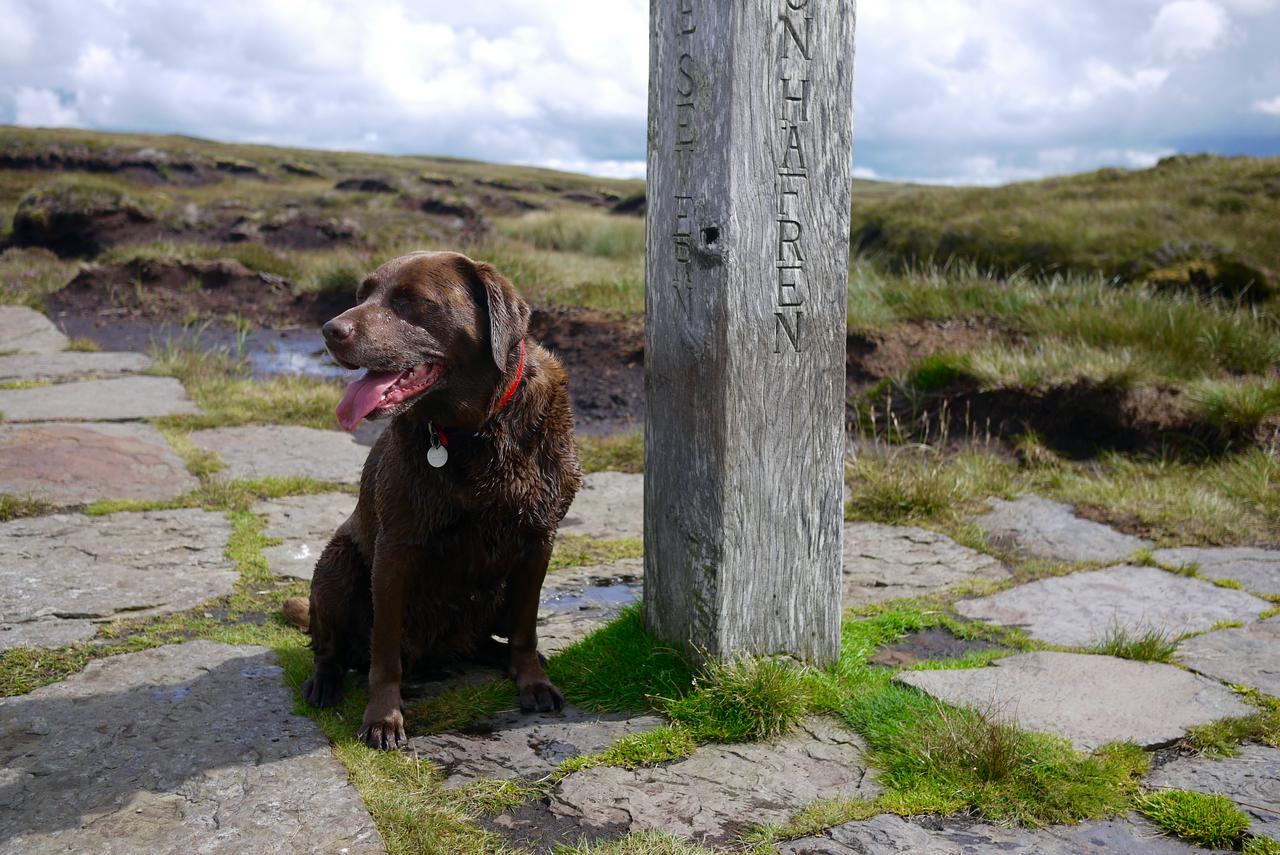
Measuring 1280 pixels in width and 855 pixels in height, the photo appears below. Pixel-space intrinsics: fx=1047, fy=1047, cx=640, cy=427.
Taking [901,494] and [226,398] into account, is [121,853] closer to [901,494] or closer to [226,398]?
[901,494]

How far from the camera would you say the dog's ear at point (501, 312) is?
120 inches

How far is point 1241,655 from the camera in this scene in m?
3.86

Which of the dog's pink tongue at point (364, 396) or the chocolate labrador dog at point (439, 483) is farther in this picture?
the chocolate labrador dog at point (439, 483)

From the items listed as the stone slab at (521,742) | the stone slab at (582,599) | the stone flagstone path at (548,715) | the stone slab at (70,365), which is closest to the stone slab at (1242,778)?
the stone flagstone path at (548,715)

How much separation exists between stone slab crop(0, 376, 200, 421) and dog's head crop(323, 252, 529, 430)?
4.69 meters

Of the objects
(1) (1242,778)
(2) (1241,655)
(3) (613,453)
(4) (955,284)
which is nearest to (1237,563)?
(2) (1241,655)

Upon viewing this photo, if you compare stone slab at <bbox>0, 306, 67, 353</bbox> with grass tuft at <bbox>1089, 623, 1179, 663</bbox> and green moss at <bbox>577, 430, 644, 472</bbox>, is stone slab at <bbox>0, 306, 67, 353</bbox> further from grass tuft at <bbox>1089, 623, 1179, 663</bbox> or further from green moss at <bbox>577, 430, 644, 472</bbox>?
grass tuft at <bbox>1089, 623, 1179, 663</bbox>

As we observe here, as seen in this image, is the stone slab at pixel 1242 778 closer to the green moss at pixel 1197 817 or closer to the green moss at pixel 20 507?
the green moss at pixel 1197 817

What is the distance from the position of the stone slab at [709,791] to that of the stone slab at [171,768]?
0.49 m

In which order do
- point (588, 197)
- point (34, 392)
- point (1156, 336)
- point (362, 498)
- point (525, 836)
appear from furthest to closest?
point (588, 197), point (1156, 336), point (34, 392), point (362, 498), point (525, 836)

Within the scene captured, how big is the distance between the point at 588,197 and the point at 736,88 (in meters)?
51.8

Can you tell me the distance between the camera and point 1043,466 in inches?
268

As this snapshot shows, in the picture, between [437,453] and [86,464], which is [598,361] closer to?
[86,464]

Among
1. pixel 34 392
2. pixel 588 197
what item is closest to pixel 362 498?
pixel 34 392
